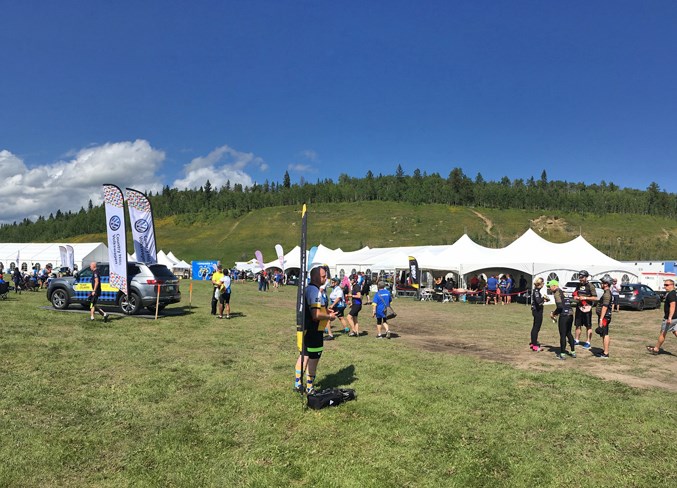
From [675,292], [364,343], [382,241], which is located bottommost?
[364,343]

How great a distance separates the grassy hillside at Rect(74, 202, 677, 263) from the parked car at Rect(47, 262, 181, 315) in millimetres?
79157

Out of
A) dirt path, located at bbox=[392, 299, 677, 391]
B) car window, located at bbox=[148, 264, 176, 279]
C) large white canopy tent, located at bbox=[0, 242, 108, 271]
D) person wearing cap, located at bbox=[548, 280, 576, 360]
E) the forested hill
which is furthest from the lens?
the forested hill

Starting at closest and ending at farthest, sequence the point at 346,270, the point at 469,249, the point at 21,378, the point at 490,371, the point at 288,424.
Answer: the point at 288,424, the point at 21,378, the point at 490,371, the point at 469,249, the point at 346,270

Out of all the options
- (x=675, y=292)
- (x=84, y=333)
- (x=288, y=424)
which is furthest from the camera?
(x=84, y=333)

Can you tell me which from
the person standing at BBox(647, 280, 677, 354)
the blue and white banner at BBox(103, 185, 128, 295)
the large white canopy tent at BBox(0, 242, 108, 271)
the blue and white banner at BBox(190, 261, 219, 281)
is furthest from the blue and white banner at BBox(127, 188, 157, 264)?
the blue and white banner at BBox(190, 261, 219, 281)

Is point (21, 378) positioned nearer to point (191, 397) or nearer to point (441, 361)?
point (191, 397)

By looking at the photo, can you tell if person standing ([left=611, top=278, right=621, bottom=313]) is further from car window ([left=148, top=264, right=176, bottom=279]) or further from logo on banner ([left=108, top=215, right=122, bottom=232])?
logo on banner ([left=108, top=215, right=122, bottom=232])

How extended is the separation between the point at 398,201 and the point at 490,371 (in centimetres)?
14296

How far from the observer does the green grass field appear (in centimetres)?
418

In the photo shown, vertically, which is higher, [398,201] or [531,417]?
[398,201]

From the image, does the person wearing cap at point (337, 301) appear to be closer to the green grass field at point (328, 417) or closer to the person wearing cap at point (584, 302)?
the green grass field at point (328, 417)

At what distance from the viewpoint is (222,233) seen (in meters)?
123

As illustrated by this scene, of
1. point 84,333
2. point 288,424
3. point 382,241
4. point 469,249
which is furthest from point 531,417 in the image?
point 382,241

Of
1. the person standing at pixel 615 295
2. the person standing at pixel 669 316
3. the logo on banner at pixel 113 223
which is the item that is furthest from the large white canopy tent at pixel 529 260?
A: the logo on banner at pixel 113 223
